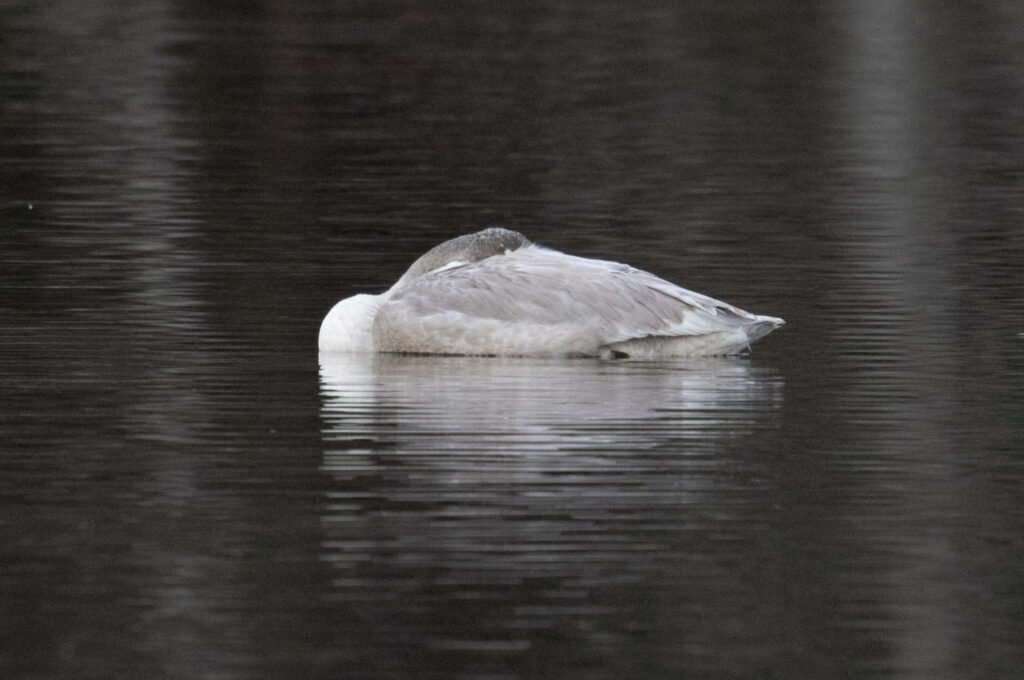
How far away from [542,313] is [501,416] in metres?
2.18

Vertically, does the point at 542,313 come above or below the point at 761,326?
above

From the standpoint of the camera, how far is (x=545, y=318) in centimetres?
1228

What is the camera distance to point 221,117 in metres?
25.4

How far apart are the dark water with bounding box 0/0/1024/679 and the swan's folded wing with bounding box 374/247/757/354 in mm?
270

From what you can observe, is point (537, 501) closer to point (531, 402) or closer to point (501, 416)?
point (501, 416)

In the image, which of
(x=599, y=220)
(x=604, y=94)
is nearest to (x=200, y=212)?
(x=599, y=220)

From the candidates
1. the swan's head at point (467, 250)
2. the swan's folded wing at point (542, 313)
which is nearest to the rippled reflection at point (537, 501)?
the swan's folded wing at point (542, 313)

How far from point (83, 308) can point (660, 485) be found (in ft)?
18.7

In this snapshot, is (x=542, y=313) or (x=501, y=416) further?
(x=542, y=313)

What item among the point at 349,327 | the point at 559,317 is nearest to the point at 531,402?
the point at 559,317

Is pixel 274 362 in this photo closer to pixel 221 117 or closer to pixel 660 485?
pixel 660 485

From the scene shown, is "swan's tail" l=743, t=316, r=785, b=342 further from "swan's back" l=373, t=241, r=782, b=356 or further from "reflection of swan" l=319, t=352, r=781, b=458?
"reflection of swan" l=319, t=352, r=781, b=458

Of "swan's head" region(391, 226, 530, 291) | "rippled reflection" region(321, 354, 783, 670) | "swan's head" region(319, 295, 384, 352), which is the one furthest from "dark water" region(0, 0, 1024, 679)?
"swan's head" region(391, 226, 530, 291)

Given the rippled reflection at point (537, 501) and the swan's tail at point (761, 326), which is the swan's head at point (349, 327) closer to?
the rippled reflection at point (537, 501)
